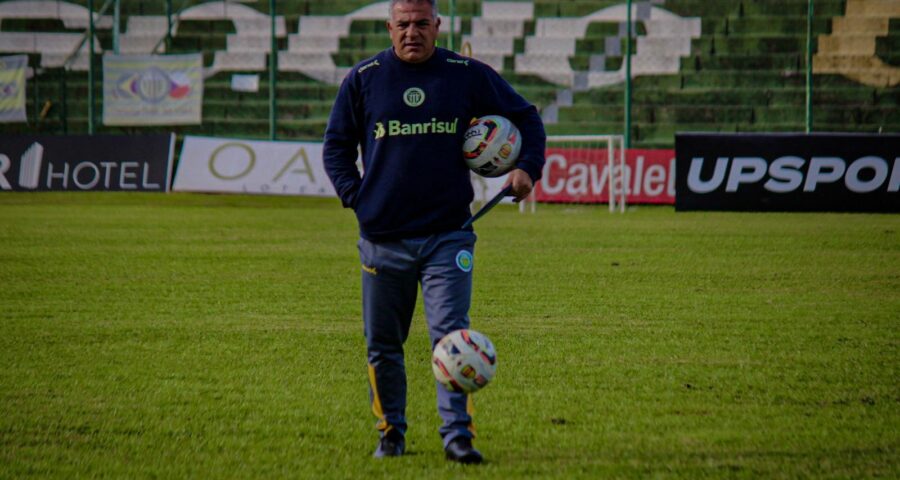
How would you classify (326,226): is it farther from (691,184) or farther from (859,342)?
(859,342)

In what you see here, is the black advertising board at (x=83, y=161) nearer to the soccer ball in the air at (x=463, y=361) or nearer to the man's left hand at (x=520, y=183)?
the man's left hand at (x=520, y=183)

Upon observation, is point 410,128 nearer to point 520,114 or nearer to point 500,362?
point 520,114

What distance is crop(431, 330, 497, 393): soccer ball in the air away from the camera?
516 centimetres

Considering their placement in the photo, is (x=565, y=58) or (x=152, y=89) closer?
(x=152, y=89)

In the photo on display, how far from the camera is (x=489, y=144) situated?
5.43 m

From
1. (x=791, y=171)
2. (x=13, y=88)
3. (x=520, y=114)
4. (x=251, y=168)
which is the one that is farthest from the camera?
(x=13, y=88)

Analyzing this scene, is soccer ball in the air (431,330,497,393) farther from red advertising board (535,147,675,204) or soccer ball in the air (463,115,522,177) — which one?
red advertising board (535,147,675,204)

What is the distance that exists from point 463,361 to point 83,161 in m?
22.1

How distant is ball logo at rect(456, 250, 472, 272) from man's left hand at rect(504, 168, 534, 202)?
0.33m

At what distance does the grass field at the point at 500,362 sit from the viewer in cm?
535

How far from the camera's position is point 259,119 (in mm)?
29938

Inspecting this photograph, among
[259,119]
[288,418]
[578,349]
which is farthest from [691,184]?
[288,418]

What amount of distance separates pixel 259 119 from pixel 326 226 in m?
11.5

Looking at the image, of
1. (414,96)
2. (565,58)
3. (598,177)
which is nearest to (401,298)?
(414,96)
